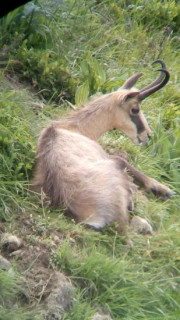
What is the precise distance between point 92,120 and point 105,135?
45 cm

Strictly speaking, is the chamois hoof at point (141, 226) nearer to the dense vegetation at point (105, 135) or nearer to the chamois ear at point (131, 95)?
the dense vegetation at point (105, 135)

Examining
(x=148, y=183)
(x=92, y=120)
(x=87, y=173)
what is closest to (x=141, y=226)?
(x=87, y=173)

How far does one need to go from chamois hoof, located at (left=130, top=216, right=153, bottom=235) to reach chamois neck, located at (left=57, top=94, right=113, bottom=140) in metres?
1.33

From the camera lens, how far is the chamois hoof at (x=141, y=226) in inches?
265

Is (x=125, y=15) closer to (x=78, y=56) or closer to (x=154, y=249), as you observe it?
(x=78, y=56)

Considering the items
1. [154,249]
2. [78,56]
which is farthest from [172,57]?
[154,249]

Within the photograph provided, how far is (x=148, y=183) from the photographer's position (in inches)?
298

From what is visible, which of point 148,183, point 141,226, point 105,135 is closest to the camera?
point 141,226

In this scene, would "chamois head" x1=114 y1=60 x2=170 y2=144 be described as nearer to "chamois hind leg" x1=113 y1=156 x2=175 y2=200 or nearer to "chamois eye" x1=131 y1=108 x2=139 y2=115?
"chamois eye" x1=131 y1=108 x2=139 y2=115

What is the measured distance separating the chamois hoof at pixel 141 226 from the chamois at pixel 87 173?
1 cm

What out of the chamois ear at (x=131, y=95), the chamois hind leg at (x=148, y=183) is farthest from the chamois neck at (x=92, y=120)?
the chamois hind leg at (x=148, y=183)

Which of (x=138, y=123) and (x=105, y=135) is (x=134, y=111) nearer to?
(x=138, y=123)

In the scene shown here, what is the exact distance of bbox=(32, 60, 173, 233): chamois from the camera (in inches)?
254

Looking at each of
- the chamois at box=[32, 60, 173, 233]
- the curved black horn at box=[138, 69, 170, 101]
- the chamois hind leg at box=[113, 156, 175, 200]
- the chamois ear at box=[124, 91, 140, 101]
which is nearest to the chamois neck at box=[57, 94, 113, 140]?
the chamois at box=[32, 60, 173, 233]
